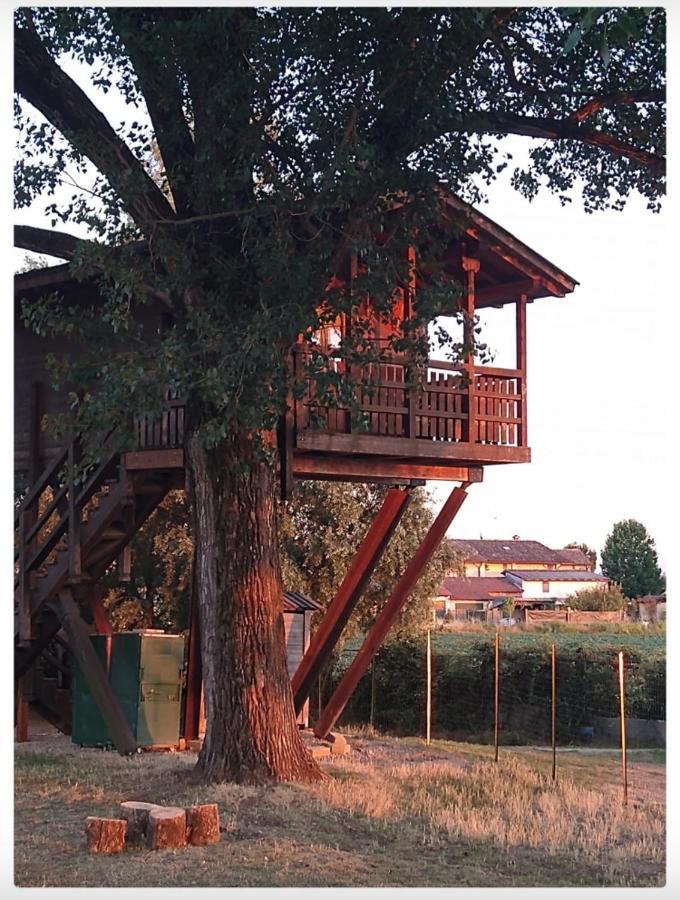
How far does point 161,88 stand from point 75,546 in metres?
6.20

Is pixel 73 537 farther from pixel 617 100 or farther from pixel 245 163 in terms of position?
pixel 617 100

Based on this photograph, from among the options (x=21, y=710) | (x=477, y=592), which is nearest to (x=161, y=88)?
(x=21, y=710)

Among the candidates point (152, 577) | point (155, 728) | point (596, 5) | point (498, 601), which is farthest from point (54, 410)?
point (498, 601)

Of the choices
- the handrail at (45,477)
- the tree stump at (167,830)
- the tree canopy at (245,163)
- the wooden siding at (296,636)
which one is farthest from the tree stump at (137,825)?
the wooden siding at (296,636)

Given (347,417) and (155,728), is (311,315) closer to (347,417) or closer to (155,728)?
(347,417)

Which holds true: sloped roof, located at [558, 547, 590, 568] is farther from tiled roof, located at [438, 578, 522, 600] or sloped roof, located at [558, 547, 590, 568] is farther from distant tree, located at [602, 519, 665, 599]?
distant tree, located at [602, 519, 665, 599]

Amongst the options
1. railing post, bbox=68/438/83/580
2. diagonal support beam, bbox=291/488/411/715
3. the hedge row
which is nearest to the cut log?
diagonal support beam, bbox=291/488/411/715

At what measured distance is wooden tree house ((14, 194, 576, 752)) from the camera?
50.5ft

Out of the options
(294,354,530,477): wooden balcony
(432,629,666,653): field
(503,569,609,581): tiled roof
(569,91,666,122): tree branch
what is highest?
(569,91,666,122): tree branch

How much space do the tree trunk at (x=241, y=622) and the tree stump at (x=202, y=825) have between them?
2.33m

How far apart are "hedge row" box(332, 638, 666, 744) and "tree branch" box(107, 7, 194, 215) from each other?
13.4 m

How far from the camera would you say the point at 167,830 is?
1033 centimetres

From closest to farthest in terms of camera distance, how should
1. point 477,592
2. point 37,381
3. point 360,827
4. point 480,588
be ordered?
point 360,827, point 37,381, point 477,592, point 480,588

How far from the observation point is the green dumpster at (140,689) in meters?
16.3
